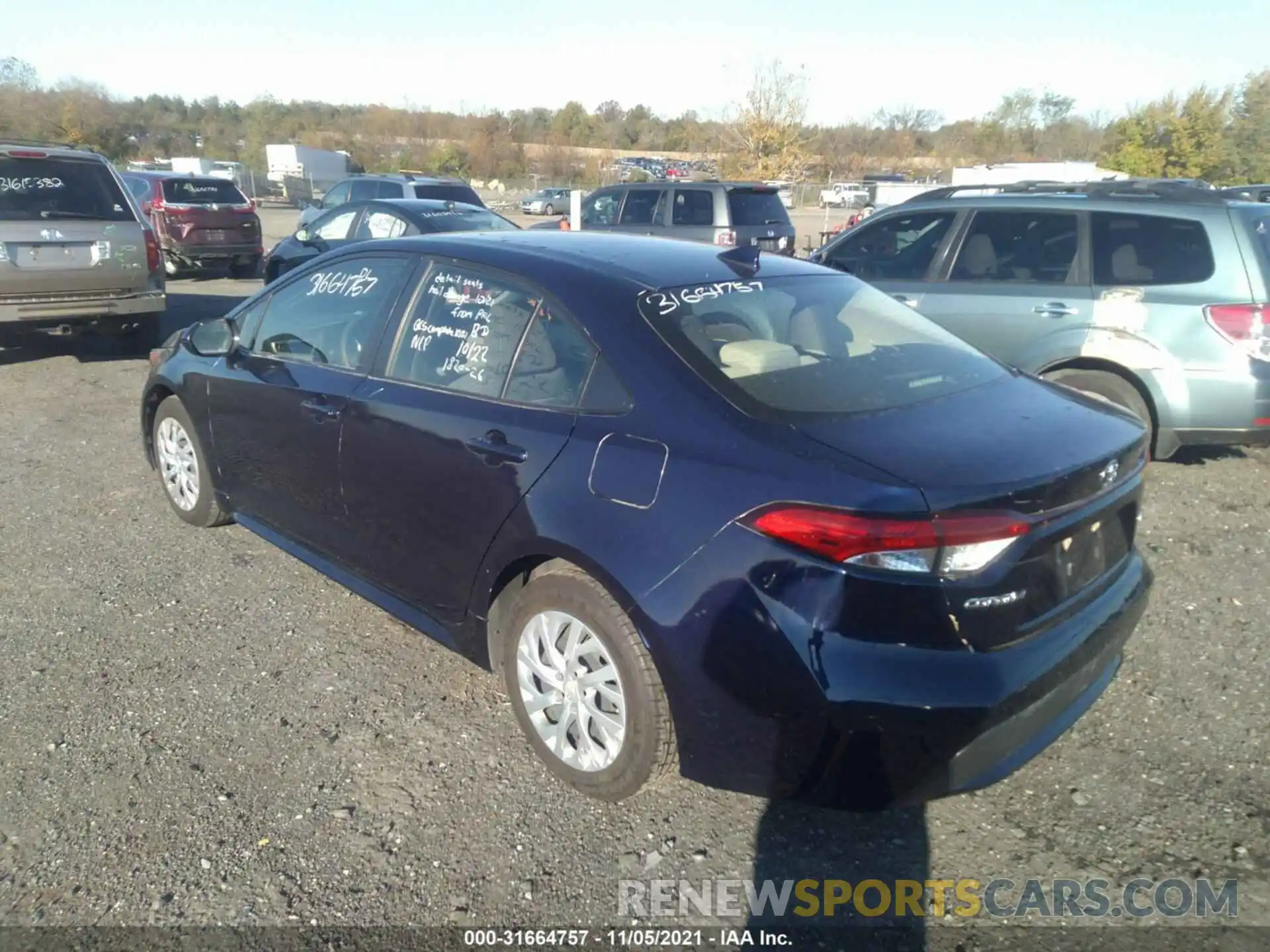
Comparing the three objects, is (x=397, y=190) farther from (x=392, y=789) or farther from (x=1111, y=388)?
(x=392, y=789)

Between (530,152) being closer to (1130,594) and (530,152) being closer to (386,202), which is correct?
(386,202)

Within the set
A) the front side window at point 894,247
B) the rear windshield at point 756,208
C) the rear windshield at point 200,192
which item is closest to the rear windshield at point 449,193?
the rear windshield at point 200,192

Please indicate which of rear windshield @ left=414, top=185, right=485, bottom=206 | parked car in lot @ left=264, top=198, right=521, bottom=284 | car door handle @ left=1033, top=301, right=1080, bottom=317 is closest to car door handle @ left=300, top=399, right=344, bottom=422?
car door handle @ left=1033, top=301, right=1080, bottom=317

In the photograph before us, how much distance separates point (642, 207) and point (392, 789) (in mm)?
11472

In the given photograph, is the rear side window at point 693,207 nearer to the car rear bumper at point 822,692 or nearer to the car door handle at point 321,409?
the car door handle at point 321,409

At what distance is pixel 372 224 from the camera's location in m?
10.4

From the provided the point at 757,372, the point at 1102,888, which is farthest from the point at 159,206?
the point at 1102,888

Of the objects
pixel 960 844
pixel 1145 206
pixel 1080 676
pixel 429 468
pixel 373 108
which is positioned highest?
pixel 373 108

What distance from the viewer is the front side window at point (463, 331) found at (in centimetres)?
329

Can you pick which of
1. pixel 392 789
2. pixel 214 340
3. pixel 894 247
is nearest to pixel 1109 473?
pixel 392 789

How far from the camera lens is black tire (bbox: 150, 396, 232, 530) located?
15.7ft

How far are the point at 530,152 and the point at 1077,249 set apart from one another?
67.7 metres

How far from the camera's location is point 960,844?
2816 millimetres

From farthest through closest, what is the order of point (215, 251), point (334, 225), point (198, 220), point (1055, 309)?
point (215, 251), point (198, 220), point (334, 225), point (1055, 309)
